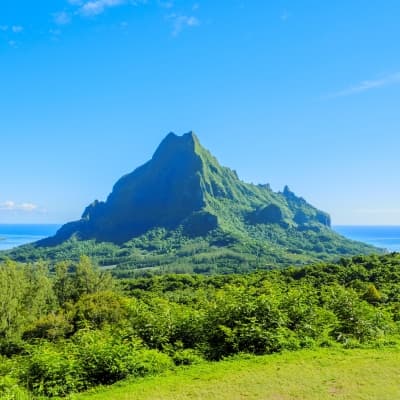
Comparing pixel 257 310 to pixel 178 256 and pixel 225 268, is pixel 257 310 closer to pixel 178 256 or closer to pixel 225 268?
pixel 225 268

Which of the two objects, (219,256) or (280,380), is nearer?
(280,380)

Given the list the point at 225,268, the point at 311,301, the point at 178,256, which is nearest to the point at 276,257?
the point at 225,268

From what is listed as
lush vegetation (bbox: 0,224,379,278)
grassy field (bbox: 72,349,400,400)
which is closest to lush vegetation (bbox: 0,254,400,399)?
grassy field (bbox: 72,349,400,400)

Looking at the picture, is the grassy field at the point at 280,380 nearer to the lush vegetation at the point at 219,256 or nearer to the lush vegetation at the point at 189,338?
the lush vegetation at the point at 189,338

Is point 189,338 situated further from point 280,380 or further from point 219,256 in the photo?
point 219,256

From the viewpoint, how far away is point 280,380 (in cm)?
884

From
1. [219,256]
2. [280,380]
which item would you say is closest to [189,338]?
[280,380]

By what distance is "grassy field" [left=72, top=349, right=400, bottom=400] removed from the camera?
8.13m

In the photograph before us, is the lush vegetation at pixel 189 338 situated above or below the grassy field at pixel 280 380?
above

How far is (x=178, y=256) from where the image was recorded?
179000 mm

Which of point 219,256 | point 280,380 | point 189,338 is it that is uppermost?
point 189,338

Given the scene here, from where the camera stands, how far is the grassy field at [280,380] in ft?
26.7

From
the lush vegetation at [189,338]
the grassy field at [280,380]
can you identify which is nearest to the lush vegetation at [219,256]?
the lush vegetation at [189,338]

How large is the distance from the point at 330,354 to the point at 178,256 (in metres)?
170
